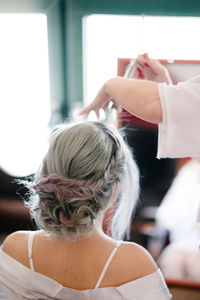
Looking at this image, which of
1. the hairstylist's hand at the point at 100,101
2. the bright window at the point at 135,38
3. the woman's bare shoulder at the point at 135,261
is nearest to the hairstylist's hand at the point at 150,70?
the bright window at the point at 135,38

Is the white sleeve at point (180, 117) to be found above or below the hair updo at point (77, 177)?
above

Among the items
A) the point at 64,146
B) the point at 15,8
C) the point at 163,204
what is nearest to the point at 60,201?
the point at 64,146

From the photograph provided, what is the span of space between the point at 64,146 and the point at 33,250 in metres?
0.31

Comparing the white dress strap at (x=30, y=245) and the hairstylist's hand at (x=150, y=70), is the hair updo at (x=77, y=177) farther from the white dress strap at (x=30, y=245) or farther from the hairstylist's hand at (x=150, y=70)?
the hairstylist's hand at (x=150, y=70)

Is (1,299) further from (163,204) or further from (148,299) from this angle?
(163,204)

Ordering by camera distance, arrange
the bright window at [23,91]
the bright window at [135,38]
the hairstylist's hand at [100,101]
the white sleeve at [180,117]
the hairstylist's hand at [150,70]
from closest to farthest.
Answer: the white sleeve at [180,117]
the hairstylist's hand at [100,101]
the hairstylist's hand at [150,70]
the bright window at [135,38]
the bright window at [23,91]

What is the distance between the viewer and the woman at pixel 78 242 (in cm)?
83

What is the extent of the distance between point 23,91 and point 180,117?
43.3 inches

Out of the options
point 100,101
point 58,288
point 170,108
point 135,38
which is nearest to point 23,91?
point 135,38

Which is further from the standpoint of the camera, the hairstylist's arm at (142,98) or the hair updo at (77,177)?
the hair updo at (77,177)

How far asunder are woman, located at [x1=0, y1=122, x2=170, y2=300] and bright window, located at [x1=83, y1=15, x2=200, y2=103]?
2.10 ft

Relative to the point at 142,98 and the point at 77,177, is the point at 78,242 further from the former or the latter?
the point at 142,98

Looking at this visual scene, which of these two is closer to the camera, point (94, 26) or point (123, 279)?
point (123, 279)

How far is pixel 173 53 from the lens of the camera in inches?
55.1
